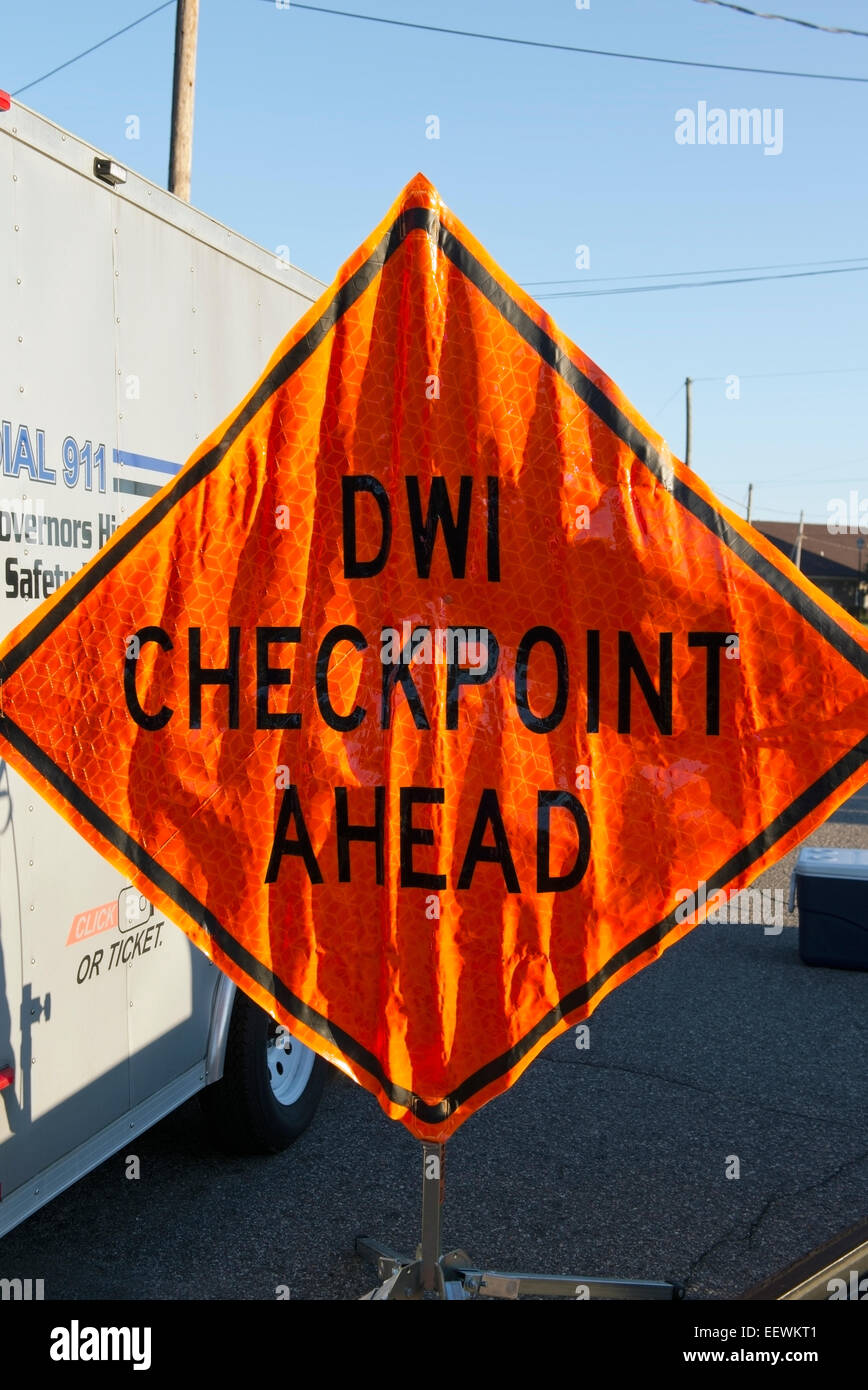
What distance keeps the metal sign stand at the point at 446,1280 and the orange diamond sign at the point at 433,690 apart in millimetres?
264

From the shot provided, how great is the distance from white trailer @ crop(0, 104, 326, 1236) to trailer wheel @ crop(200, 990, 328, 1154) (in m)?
0.08

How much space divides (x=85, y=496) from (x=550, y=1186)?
320 cm

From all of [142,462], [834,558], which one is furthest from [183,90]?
[834,558]

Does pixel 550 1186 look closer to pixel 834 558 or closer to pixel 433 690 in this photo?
pixel 433 690

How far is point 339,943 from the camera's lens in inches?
97.8

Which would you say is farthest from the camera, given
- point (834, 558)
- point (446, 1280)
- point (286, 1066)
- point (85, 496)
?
point (834, 558)

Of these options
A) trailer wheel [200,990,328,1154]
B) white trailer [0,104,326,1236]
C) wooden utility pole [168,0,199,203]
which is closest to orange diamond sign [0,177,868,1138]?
white trailer [0,104,326,1236]

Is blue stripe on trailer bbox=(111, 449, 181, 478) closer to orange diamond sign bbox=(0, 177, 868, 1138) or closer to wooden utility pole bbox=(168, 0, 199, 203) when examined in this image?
orange diamond sign bbox=(0, 177, 868, 1138)

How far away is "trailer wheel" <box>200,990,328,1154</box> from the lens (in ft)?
15.4

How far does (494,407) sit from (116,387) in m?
1.87

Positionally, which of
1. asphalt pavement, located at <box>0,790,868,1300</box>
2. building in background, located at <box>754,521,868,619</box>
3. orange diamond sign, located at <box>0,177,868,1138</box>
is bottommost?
asphalt pavement, located at <box>0,790,868,1300</box>

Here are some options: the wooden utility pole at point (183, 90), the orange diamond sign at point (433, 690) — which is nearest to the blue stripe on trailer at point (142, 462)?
the orange diamond sign at point (433, 690)

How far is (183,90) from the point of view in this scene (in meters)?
11.1
